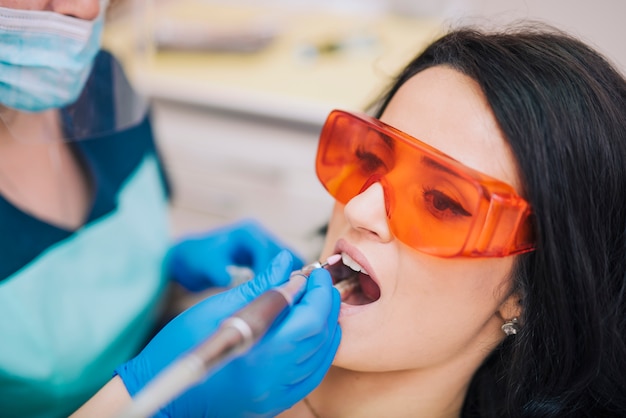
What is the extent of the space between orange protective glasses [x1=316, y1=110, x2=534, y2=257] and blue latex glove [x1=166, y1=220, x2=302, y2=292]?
1.72 ft

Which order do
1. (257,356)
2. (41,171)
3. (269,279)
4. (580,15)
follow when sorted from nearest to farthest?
(257,356)
(269,279)
(41,171)
(580,15)

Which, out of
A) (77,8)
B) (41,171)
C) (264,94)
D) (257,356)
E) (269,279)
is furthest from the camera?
(264,94)

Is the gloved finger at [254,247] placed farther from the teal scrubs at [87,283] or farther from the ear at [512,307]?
the ear at [512,307]

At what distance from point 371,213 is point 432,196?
0.30ft

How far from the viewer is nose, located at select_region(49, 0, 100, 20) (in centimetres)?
89

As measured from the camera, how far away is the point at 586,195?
0.77 meters

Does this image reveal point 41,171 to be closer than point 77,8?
No

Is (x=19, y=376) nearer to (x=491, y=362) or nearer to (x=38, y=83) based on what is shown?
(x=38, y=83)

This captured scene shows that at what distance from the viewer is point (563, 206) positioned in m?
0.75

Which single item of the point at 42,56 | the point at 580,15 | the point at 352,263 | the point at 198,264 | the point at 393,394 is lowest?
the point at 198,264

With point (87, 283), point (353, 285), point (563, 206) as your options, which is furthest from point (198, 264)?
point (563, 206)

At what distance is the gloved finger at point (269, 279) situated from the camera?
782 mm

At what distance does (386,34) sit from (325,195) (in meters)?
0.92

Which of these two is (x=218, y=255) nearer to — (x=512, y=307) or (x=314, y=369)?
(x=314, y=369)
